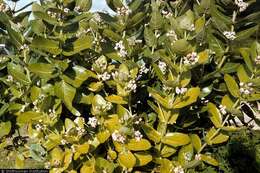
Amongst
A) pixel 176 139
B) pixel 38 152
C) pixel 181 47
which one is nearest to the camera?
pixel 181 47

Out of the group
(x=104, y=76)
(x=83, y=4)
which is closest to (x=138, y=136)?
(x=104, y=76)

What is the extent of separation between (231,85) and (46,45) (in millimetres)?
844

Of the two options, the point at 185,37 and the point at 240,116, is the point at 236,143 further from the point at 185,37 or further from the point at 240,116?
the point at 185,37

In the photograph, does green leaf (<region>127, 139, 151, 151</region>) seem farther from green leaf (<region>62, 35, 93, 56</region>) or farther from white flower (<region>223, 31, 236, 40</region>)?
white flower (<region>223, 31, 236, 40</region>)

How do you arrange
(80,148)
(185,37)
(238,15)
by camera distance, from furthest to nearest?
(238,15)
(80,148)
(185,37)

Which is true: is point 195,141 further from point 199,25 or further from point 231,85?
point 199,25

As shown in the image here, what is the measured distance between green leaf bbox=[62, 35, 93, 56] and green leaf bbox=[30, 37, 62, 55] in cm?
5

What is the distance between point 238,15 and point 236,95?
396 mm

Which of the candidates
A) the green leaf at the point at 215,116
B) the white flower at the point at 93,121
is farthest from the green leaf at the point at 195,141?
the white flower at the point at 93,121

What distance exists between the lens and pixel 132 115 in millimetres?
2176

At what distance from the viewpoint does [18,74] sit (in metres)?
2.21

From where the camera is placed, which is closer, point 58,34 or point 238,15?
point 58,34

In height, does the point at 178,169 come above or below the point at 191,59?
below

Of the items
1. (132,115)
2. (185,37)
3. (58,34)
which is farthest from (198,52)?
(58,34)
